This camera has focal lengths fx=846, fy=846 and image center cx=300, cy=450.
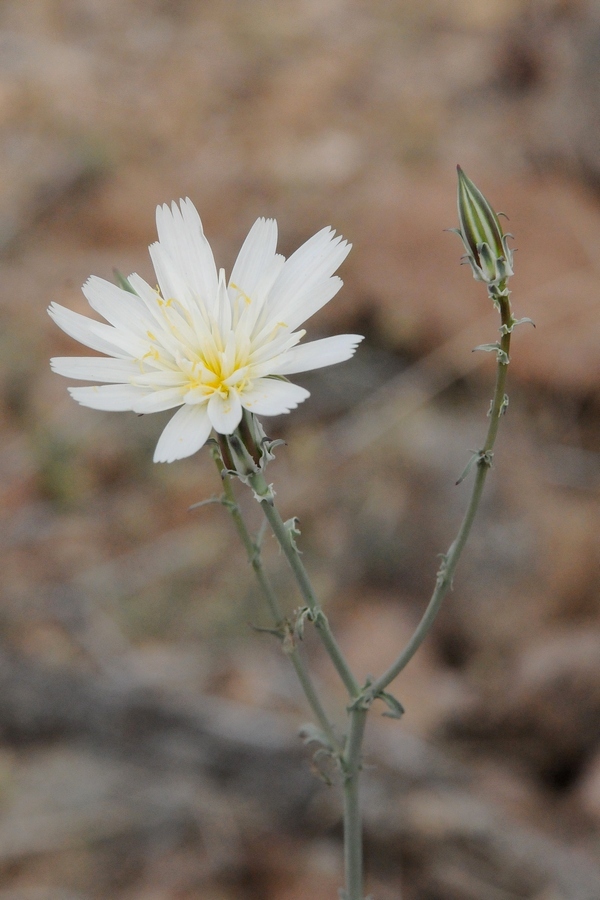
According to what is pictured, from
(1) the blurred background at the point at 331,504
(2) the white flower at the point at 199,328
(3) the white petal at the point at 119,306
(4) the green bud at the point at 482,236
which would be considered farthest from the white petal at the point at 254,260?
(1) the blurred background at the point at 331,504

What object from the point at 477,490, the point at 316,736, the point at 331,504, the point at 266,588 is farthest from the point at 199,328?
the point at 331,504

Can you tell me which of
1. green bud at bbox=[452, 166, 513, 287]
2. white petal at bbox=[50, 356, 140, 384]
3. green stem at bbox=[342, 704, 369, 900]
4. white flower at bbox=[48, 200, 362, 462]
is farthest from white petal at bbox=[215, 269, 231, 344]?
green stem at bbox=[342, 704, 369, 900]

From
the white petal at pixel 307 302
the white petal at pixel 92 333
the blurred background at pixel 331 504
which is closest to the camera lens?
the white petal at pixel 307 302

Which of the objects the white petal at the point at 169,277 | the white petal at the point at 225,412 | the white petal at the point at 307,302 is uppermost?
the white petal at the point at 169,277

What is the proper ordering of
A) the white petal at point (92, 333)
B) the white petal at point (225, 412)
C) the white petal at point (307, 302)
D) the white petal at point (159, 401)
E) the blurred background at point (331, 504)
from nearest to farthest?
the white petal at point (225, 412)
the white petal at point (159, 401)
the white petal at point (307, 302)
the white petal at point (92, 333)
the blurred background at point (331, 504)

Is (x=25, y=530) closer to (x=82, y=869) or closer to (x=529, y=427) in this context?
(x=82, y=869)

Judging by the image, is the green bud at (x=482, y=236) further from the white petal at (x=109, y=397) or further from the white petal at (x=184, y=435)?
the white petal at (x=109, y=397)

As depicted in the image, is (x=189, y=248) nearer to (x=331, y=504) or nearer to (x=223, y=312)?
(x=223, y=312)

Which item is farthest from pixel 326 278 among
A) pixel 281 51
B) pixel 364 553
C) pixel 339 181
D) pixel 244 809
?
pixel 281 51
